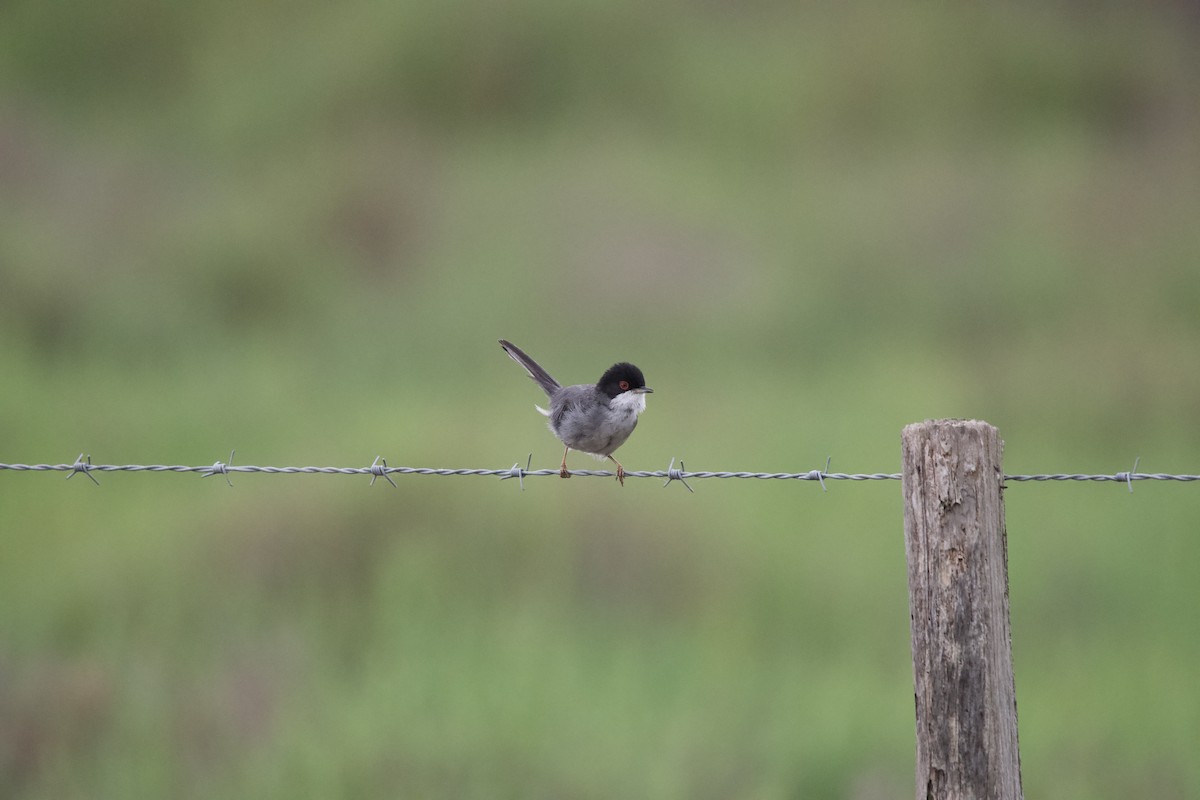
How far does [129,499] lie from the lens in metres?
16.8

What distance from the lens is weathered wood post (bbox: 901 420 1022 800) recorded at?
3.92m

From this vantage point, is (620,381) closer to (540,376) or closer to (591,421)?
(591,421)

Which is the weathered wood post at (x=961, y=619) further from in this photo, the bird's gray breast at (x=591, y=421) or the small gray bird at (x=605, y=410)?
the bird's gray breast at (x=591, y=421)

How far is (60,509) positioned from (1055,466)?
1442cm

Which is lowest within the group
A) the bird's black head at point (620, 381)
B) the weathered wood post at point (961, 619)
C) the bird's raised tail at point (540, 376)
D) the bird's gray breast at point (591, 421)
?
the weathered wood post at point (961, 619)

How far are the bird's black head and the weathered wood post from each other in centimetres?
350

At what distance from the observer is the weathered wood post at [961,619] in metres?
3.92

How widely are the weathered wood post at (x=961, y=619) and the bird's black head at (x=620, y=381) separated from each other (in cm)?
350

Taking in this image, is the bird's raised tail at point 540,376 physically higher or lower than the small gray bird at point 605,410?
higher

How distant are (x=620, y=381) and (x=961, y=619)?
12.3ft

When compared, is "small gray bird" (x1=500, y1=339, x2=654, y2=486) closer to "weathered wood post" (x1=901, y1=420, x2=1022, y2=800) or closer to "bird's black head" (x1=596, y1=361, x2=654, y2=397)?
"bird's black head" (x1=596, y1=361, x2=654, y2=397)

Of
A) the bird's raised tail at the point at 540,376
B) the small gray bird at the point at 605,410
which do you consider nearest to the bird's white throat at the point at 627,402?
the small gray bird at the point at 605,410

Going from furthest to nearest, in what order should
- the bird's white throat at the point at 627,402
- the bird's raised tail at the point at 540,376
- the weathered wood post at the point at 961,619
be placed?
1. the bird's raised tail at the point at 540,376
2. the bird's white throat at the point at 627,402
3. the weathered wood post at the point at 961,619

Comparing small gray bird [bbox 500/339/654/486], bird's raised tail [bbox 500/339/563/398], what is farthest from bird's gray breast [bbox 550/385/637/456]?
bird's raised tail [bbox 500/339/563/398]
